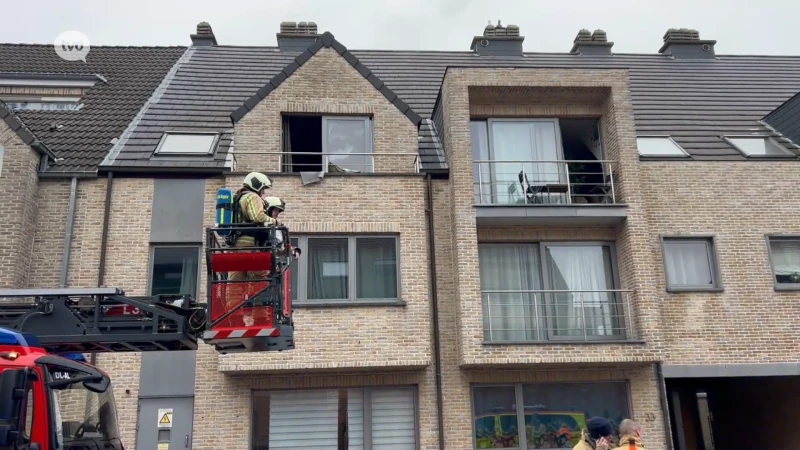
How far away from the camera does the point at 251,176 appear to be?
6934mm

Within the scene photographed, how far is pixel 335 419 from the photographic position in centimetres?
1161

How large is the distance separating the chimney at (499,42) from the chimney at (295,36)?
469 cm

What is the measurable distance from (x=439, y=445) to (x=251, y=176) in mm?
6543

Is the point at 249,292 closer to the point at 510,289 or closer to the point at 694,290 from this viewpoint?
the point at 510,289

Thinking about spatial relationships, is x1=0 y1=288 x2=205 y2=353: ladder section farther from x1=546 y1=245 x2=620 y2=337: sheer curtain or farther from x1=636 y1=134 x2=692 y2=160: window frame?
x1=636 y1=134 x2=692 y2=160: window frame

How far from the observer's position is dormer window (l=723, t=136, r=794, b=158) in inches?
561

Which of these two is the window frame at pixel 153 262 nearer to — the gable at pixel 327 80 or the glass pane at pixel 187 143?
the glass pane at pixel 187 143

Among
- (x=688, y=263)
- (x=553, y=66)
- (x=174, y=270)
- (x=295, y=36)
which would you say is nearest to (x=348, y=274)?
(x=174, y=270)

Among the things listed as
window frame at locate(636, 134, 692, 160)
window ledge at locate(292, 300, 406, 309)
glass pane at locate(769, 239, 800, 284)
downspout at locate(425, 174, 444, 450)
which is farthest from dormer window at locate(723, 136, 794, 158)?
window ledge at locate(292, 300, 406, 309)

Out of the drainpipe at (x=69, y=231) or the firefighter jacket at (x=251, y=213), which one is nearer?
the firefighter jacket at (x=251, y=213)

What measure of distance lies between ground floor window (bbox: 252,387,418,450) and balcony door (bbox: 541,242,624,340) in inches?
120

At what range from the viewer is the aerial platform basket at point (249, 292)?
6.46m

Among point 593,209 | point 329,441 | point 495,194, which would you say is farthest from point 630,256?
point 329,441

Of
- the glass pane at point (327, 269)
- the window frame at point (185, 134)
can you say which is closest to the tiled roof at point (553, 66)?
the window frame at point (185, 134)
